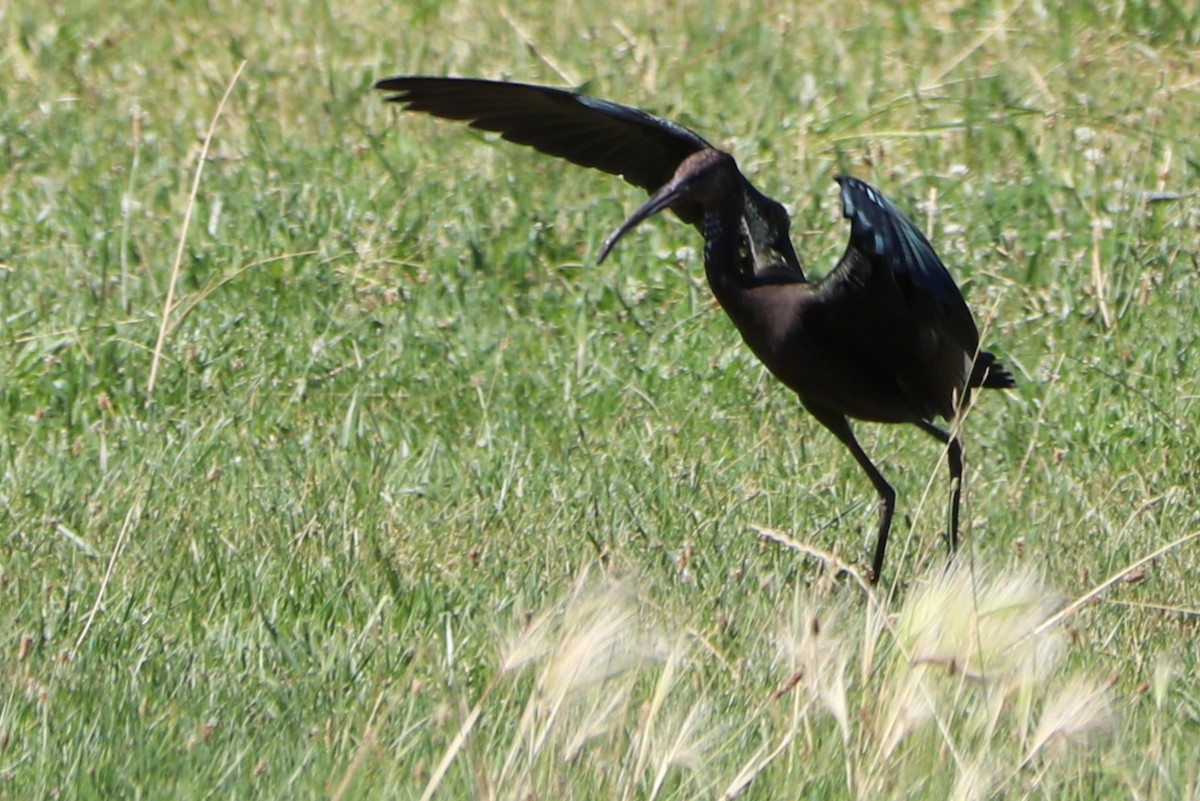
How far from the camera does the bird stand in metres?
4.38

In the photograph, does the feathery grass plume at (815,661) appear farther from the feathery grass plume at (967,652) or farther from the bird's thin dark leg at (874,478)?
the bird's thin dark leg at (874,478)

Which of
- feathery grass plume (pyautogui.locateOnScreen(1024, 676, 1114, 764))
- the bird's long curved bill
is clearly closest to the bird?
the bird's long curved bill

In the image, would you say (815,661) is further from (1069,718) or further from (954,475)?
(954,475)

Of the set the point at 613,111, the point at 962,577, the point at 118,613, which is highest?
the point at 613,111

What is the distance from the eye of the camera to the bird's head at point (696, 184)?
460cm

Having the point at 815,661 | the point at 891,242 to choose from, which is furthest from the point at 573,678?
the point at 891,242

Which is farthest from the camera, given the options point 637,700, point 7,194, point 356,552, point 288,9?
point 288,9

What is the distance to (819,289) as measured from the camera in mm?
4508

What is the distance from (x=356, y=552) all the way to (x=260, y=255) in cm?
211

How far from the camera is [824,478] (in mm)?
A: 5301

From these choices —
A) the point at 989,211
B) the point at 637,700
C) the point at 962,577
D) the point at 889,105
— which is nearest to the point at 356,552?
the point at 637,700

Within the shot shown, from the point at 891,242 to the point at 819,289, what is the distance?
42 cm

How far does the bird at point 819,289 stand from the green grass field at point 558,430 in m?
0.35

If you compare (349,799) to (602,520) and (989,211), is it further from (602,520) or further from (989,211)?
(989,211)
